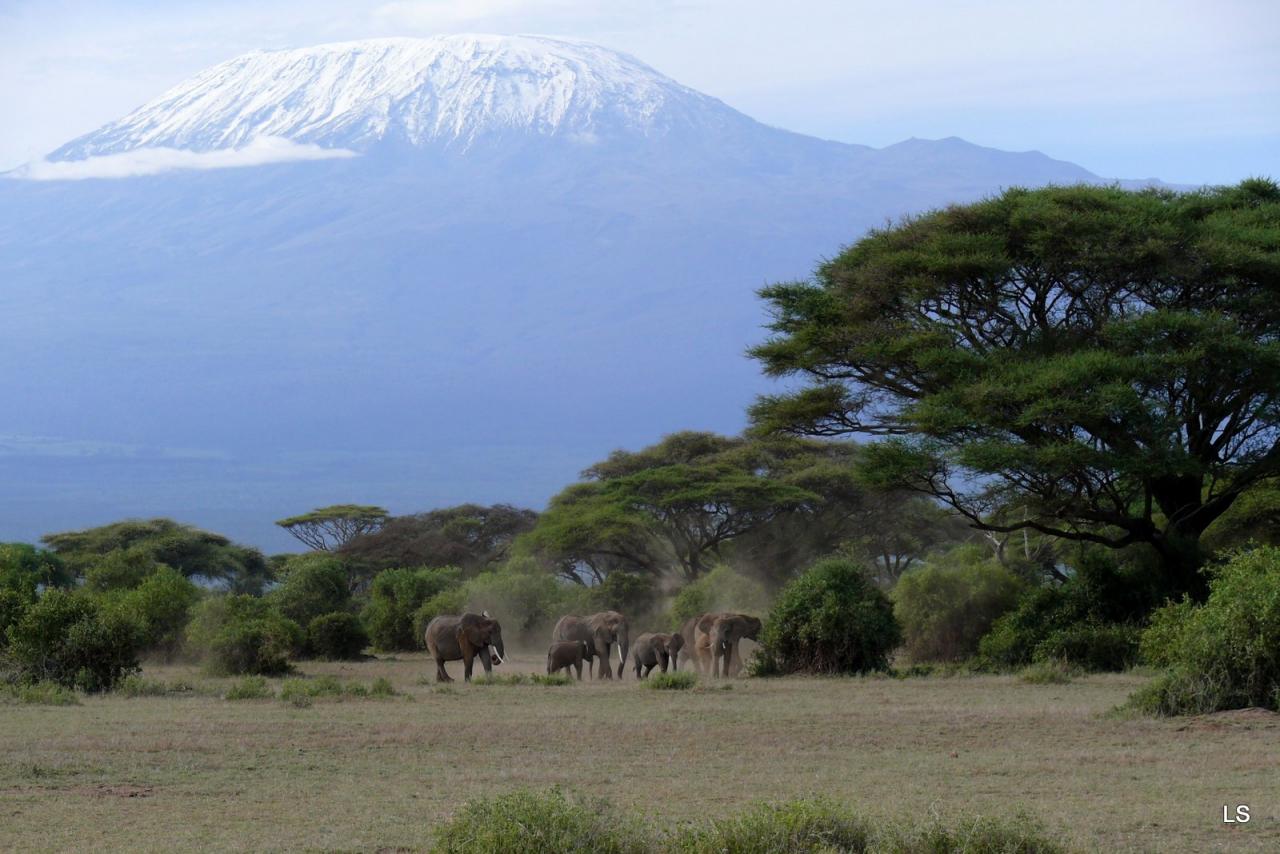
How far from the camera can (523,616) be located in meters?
36.0

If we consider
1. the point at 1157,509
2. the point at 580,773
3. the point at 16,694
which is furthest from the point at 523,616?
A: the point at 580,773

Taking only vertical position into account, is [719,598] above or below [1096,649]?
above

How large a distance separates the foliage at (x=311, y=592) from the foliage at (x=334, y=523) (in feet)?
78.4

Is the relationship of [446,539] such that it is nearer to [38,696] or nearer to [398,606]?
[398,606]

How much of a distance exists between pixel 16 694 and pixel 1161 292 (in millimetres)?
18942

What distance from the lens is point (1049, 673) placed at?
73.6 ft

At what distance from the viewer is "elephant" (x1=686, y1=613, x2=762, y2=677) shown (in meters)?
26.0

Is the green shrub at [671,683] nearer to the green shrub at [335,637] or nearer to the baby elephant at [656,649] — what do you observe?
the baby elephant at [656,649]

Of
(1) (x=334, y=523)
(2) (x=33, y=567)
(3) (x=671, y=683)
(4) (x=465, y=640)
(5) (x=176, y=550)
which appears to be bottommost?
(3) (x=671, y=683)

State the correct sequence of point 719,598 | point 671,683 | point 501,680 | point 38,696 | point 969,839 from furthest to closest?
point 719,598 → point 501,680 → point 671,683 → point 38,696 → point 969,839

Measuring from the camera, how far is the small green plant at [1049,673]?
22.3 metres

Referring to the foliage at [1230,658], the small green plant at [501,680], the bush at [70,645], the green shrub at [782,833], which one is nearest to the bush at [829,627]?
the small green plant at [501,680]

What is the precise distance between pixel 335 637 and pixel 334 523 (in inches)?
1200

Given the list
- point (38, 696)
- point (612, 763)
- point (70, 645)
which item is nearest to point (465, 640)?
point (70, 645)
